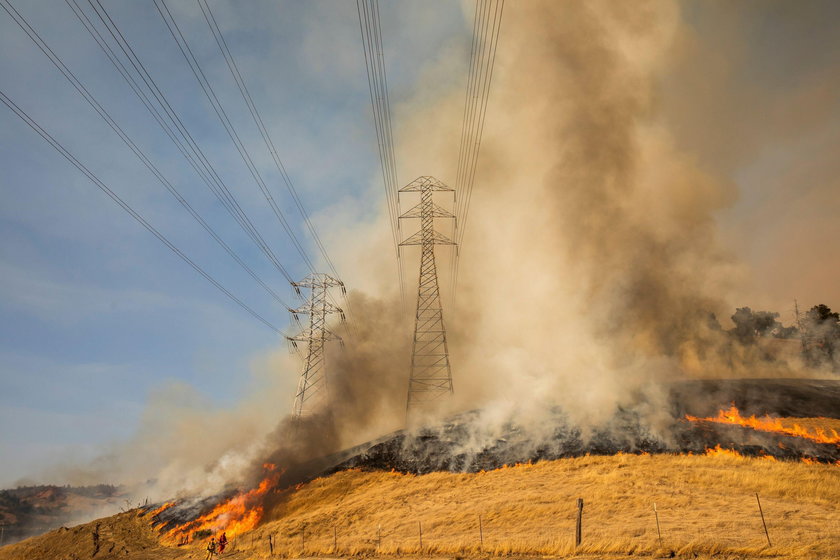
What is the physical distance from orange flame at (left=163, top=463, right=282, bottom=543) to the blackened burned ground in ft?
25.2

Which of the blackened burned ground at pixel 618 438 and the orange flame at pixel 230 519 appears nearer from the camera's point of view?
the orange flame at pixel 230 519

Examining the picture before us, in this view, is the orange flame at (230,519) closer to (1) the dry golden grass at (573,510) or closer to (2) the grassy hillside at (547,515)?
(2) the grassy hillside at (547,515)

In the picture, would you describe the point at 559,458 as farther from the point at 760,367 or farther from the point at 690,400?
the point at 760,367

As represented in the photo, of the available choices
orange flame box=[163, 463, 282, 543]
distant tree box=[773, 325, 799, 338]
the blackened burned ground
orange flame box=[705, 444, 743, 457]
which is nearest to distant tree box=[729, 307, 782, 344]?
distant tree box=[773, 325, 799, 338]

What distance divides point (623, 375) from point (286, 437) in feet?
137

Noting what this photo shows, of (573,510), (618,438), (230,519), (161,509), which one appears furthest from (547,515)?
(161,509)

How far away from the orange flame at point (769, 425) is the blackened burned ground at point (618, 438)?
985 mm

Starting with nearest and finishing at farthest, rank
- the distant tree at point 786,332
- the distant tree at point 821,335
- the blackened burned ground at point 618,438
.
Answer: the blackened burned ground at point 618,438, the distant tree at point 821,335, the distant tree at point 786,332

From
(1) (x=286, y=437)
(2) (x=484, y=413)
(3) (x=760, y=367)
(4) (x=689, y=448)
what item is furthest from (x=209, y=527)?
(3) (x=760, y=367)

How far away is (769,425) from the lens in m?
39.6

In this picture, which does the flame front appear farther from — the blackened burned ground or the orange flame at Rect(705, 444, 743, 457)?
the orange flame at Rect(705, 444, 743, 457)

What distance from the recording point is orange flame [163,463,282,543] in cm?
3522

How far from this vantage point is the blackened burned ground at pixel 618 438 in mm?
36625

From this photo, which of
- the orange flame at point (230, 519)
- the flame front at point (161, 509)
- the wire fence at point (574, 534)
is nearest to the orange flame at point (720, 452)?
the wire fence at point (574, 534)
